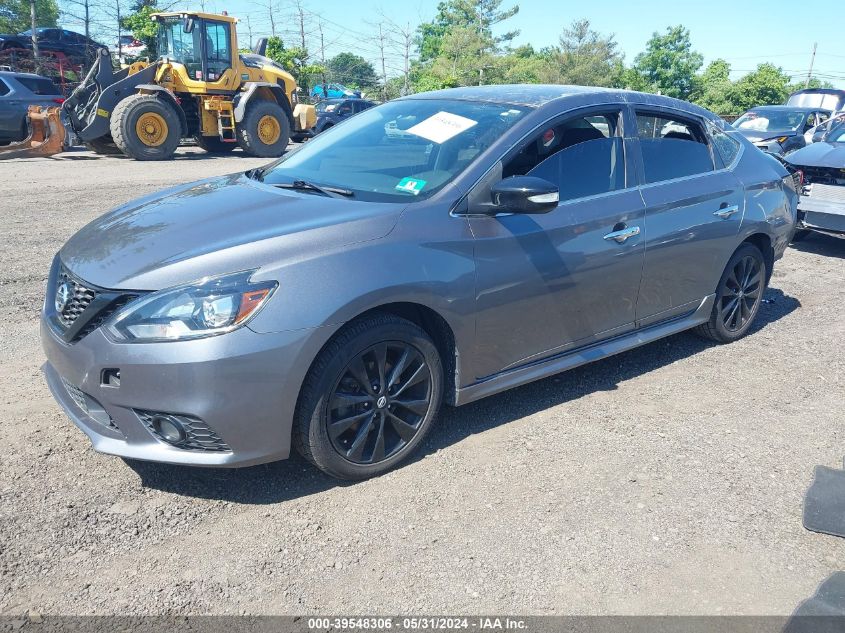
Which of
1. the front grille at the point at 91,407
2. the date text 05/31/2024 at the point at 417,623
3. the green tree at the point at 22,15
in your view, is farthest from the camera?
the green tree at the point at 22,15

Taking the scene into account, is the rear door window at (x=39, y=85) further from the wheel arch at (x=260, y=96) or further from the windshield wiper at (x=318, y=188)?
the windshield wiper at (x=318, y=188)

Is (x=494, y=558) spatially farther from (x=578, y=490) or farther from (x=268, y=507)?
(x=268, y=507)

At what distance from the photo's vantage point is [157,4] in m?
32.7

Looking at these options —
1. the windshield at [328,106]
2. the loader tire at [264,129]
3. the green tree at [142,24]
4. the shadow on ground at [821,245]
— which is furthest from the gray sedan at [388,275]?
the green tree at [142,24]

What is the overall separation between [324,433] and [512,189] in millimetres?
1402

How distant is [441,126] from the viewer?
3.91m

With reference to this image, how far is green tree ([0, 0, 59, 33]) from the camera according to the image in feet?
109

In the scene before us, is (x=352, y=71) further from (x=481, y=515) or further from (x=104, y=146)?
(x=481, y=515)

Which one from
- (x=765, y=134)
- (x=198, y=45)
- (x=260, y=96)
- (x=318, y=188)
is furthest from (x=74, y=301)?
(x=260, y=96)

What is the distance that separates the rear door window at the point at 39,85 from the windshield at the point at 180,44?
2.71 m

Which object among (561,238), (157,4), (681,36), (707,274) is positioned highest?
(681,36)

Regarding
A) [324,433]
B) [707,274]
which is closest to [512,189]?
[324,433]

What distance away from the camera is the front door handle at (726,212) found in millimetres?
4630

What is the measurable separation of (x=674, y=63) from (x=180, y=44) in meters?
52.5
